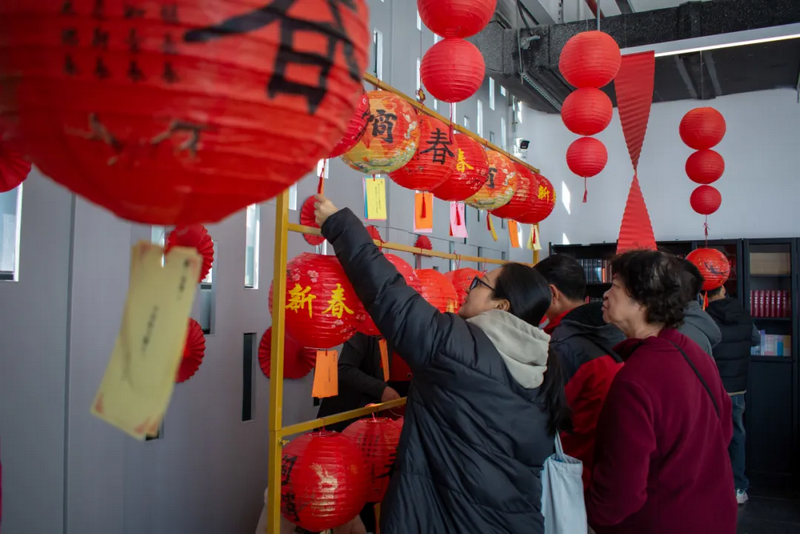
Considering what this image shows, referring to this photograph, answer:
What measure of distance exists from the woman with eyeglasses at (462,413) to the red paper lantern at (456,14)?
1.17 meters

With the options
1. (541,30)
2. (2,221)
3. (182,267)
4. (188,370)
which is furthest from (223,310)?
(541,30)

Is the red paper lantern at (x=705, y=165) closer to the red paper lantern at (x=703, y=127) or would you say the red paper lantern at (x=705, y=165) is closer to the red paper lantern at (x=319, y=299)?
the red paper lantern at (x=703, y=127)

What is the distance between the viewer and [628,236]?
148 inches

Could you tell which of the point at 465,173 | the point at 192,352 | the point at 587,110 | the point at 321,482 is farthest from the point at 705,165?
the point at 321,482

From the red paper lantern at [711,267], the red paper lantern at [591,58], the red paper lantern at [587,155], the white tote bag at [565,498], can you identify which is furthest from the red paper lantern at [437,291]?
the red paper lantern at [711,267]

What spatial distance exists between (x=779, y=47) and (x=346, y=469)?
5.41 meters

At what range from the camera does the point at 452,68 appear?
228cm

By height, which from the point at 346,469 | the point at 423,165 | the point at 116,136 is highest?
the point at 423,165

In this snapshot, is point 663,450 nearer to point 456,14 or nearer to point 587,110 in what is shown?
point 456,14

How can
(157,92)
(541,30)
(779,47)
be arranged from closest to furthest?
1. (157,92)
2. (779,47)
3. (541,30)

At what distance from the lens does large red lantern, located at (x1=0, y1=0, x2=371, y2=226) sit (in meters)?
0.46

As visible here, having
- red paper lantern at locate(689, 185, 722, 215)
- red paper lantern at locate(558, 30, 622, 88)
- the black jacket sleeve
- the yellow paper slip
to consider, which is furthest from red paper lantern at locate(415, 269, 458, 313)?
red paper lantern at locate(689, 185, 722, 215)

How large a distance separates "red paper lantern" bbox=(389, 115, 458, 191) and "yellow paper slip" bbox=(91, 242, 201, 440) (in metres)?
1.64

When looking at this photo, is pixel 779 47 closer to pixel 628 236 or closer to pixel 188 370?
pixel 628 236
